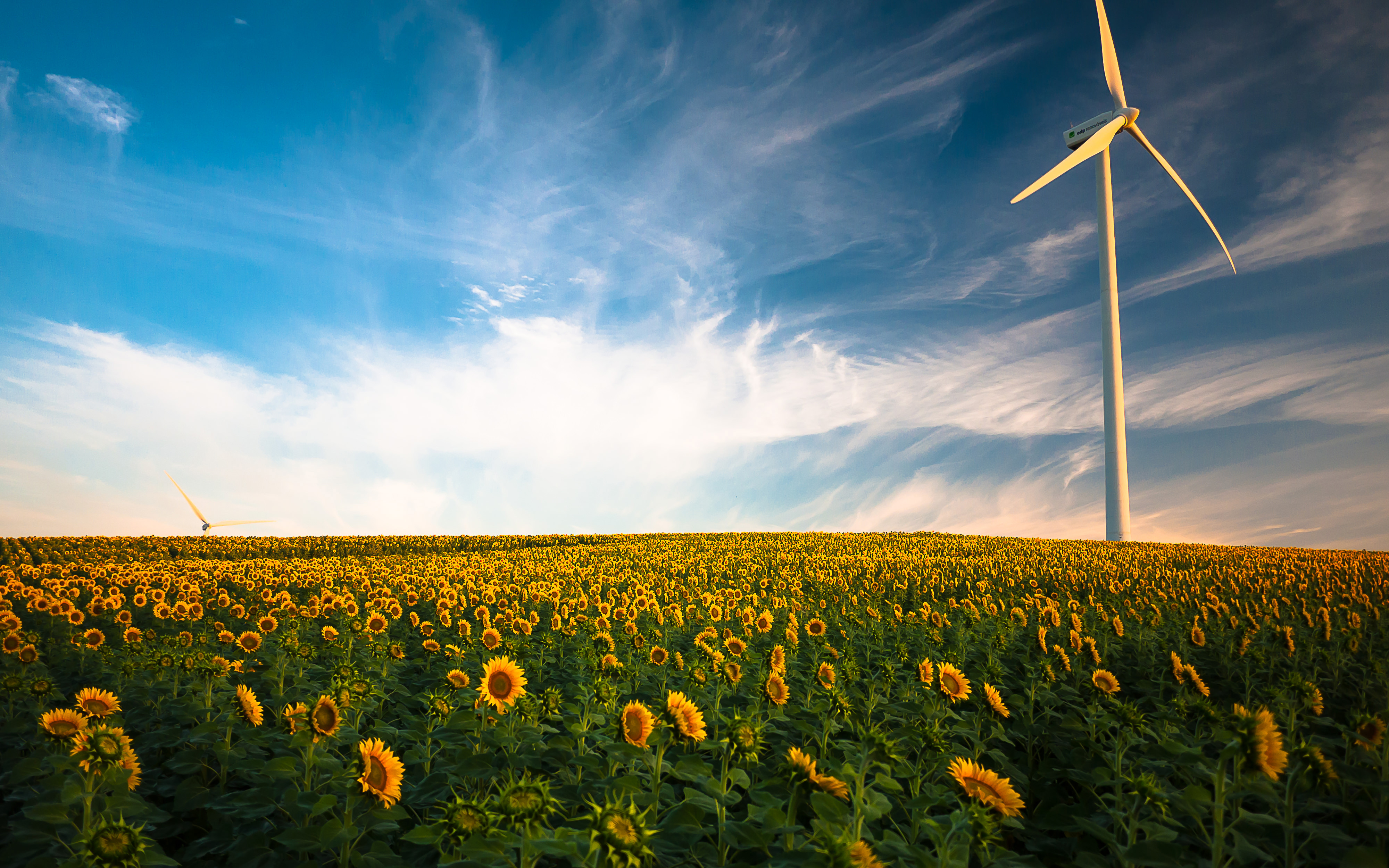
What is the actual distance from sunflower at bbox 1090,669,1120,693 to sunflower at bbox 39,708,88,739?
28.0ft

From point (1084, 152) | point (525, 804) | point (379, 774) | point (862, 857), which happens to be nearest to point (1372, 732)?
point (862, 857)

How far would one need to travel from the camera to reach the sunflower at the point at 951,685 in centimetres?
555

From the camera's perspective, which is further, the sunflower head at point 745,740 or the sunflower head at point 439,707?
the sunflower head at point 439,707

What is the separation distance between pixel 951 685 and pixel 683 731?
2545 millimetres

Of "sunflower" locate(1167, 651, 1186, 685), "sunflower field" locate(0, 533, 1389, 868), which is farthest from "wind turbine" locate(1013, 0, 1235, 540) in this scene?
"sunflower" locate(1167, 651, 1186, 685)

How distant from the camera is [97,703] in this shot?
18.7 feet

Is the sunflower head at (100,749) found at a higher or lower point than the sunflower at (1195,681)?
lower

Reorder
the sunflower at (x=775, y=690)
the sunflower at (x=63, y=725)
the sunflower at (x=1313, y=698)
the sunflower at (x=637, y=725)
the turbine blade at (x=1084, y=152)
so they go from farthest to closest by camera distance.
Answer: the turbine blade at (x=1084, y=152) → the sunflower at (x=1313, y=698) → the sunflower at (x=775, y=690) → the sunflower at (x=63, y=725) → the sunflower at (x=637, y=725)

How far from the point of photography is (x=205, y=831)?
5.99 m

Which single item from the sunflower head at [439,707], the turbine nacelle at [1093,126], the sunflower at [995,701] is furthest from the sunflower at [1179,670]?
the turbine nacelle at [1093,126]

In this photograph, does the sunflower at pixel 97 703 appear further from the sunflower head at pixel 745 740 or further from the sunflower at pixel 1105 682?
the sunflower at pixel 1105 682

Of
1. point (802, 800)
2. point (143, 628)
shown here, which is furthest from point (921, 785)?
point (143, 628)

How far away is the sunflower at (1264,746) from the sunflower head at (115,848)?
642 centimetres

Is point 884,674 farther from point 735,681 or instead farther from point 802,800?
point 802,800
